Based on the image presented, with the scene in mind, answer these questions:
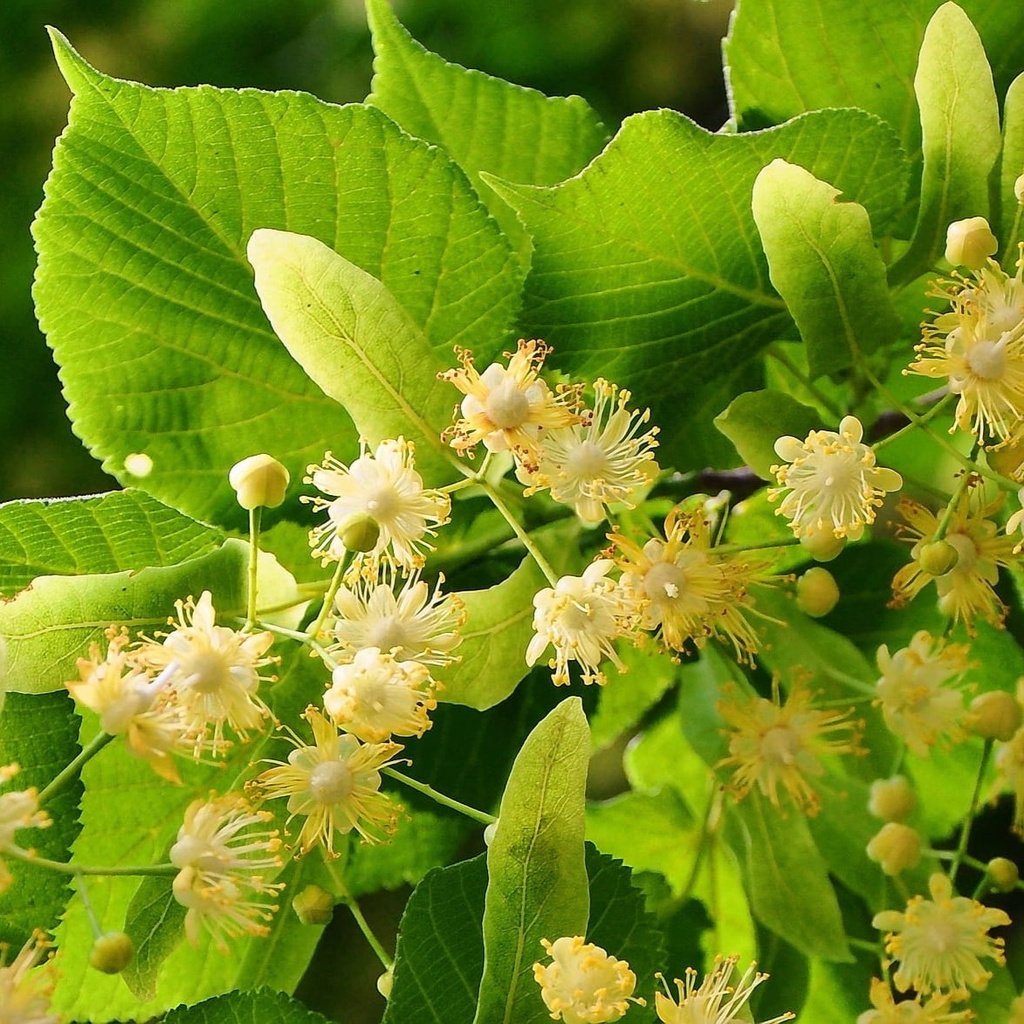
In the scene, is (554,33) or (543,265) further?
(554,33)

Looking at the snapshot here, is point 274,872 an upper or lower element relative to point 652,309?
lower

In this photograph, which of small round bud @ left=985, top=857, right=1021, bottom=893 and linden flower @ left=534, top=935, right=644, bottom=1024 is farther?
small round bud @ left=985, top=857, right=1021, bottom=893

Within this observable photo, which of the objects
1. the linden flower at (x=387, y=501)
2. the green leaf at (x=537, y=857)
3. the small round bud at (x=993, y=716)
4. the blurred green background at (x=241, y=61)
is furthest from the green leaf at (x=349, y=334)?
the blurred green background at (x=241, y=61)

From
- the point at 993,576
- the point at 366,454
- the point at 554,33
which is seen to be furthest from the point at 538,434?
the point at 554,33

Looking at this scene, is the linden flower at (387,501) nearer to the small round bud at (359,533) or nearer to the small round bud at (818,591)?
the small round bud at (359,533)

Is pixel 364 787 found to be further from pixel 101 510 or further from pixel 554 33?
pixel 554 33

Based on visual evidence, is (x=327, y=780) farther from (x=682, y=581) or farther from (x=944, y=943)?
(x=944, y=943)

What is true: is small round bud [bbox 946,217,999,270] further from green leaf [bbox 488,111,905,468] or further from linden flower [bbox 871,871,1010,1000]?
linden flower [bbox 871,871,1010,1000]

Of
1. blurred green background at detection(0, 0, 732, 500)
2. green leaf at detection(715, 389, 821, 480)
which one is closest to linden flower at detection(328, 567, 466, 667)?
green leaf at detection(715, 389, 821, 480)
